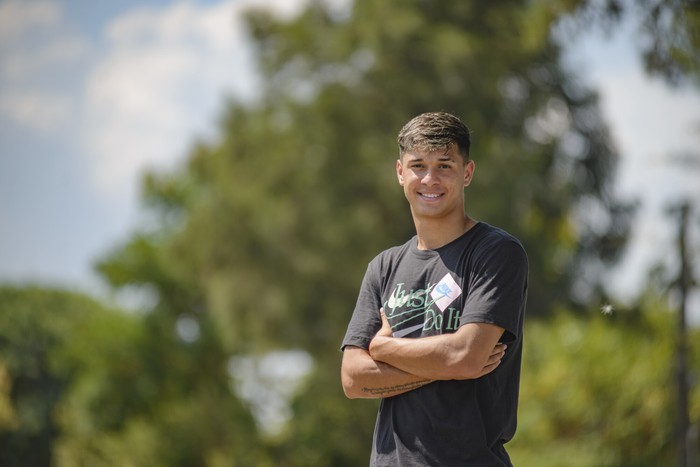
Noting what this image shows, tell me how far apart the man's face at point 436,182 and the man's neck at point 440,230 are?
24 mm

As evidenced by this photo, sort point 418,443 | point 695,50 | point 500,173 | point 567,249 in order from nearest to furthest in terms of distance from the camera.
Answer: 1. point 418,443
2. point 695,50
3. point 500,173
4. point 567,249

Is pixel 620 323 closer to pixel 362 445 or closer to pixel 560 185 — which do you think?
pixel 560 185

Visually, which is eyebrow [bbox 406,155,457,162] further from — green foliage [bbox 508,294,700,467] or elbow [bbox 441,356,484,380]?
green foliage [bbox 508,294,700,467]

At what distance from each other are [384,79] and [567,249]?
4.60 metres

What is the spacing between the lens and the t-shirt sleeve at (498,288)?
119 inches

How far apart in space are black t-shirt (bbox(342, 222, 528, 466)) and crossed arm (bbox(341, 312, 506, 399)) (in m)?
0.04

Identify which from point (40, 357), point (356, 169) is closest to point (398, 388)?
point (356, 169)

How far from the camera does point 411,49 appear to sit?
718 inches

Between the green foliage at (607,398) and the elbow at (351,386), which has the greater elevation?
the green foliage at (607,398)

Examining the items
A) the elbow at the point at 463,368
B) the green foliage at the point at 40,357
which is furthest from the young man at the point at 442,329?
the green foliage at the point at 40,357

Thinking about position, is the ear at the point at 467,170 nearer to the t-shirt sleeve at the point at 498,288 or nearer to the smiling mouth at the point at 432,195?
the smiling mouth at the point at 432,195

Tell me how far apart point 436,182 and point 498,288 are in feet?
1.24

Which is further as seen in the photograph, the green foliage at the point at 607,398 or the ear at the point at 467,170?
the green foliage at the point at 607,398

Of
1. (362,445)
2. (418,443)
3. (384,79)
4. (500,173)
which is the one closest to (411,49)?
(384,79)
